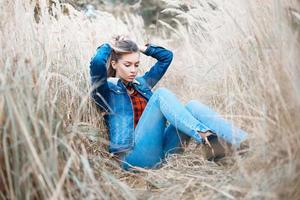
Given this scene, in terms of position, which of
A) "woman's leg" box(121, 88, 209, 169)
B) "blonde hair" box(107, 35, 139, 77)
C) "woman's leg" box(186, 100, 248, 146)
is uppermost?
"blonde hair" box(107, 35, 139, 77)

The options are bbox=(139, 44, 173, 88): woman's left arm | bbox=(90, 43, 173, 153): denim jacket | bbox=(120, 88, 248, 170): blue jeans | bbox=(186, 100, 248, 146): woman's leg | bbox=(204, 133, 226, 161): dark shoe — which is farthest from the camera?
bbox=(139, 44, 173, 88): woman's left arm

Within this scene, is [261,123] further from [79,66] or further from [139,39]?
[139,39]

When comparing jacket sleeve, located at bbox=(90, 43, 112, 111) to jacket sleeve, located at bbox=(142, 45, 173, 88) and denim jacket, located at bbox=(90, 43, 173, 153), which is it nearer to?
denim jacket, located at bbox=(90, 43, 173, 153)

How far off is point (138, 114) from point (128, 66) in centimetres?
25

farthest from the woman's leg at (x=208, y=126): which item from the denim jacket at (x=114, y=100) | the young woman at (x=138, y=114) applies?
the denim jacket at (x=114, y=100)

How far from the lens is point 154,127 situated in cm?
255

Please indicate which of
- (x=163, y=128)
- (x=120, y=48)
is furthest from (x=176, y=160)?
(x=120, y=48)

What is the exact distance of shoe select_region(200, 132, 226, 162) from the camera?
2.20 m

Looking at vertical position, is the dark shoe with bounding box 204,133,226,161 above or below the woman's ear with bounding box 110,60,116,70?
below

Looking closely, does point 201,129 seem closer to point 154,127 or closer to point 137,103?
point 154,127

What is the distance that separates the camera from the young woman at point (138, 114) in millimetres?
2334

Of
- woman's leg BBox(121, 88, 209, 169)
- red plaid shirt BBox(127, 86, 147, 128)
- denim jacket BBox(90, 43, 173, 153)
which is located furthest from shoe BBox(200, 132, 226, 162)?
red plaid shirt BBox(127, 86, 147, 128)

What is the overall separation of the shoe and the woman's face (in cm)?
65

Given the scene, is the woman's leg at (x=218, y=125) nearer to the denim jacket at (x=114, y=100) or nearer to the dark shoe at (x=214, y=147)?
the dark shoe at (x=214, y=147)
